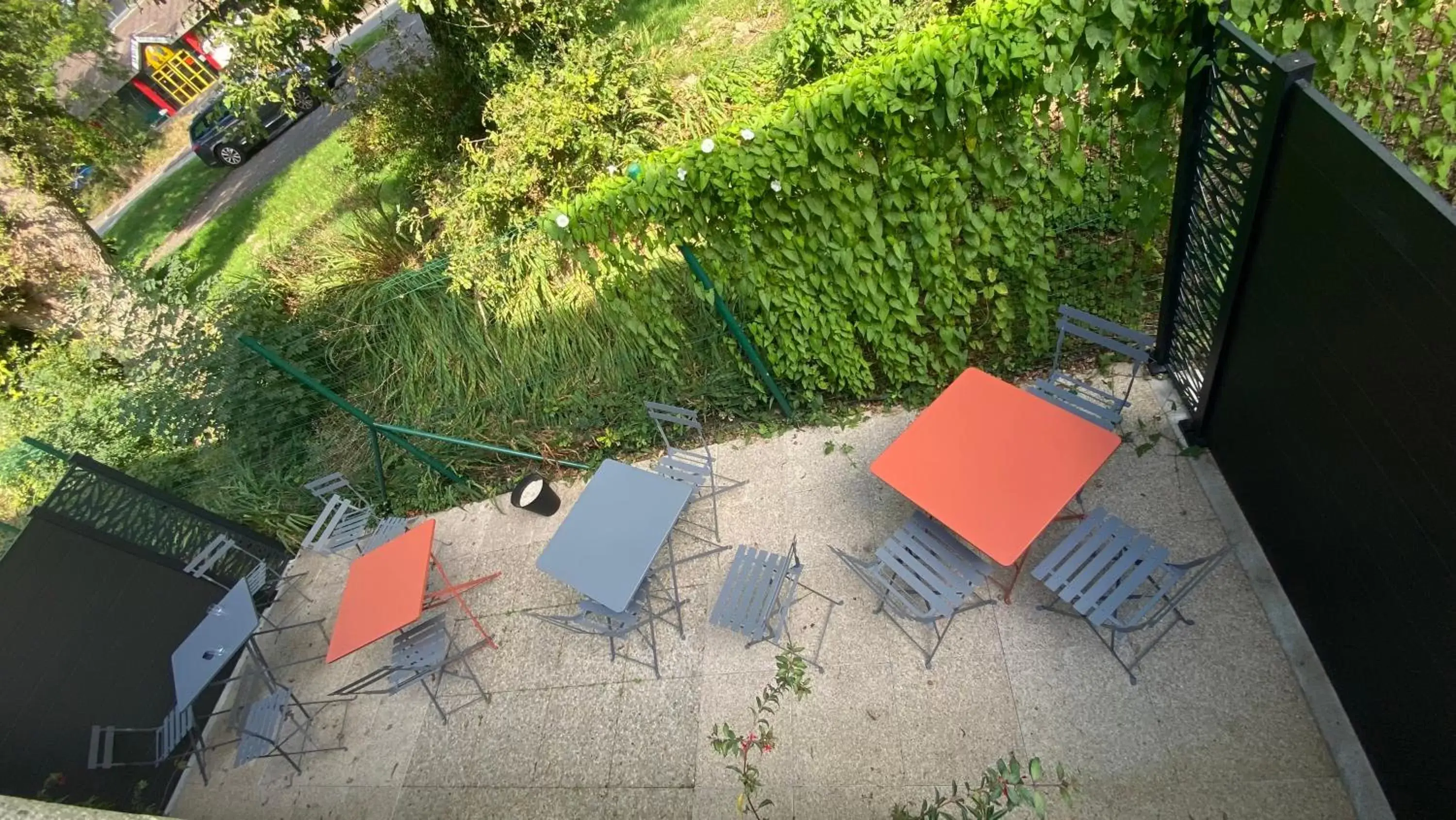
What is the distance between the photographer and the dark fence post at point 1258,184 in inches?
96.7

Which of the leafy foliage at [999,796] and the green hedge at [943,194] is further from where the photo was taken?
the green hedge at [943,194]

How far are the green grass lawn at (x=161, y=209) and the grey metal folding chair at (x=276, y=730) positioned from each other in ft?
48.5

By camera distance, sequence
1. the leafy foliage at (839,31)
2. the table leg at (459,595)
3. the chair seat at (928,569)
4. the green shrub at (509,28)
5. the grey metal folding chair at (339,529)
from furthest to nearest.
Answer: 1. the green shrub at (509,28)
2. the leafy foliage at (839,31)
3. the grey metal folding chair at (339,529)
4. the table leg at (459,595)
5. the chair seat at (928,569)

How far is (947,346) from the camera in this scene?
14.4 ft

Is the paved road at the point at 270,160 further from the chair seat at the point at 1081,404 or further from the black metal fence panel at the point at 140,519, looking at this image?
the chair seat at the point at 1081,404

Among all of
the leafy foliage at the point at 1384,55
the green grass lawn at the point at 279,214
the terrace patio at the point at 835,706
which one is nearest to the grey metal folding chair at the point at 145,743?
the terrace patio at the point at 835,706

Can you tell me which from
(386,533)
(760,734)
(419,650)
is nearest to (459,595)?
(419,650)

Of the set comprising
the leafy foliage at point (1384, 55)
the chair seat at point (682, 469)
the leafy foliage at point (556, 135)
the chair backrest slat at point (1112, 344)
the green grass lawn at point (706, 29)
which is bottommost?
the chair seat at point (682, 469)

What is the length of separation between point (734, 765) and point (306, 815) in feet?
9.27

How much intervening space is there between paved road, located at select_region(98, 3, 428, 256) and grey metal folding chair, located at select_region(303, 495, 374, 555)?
1200 cm

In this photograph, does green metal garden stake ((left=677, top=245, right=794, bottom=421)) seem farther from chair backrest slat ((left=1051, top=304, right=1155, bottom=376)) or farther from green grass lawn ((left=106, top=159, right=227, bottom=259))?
green grass lawn ((left=106, top=159, right=227, bottom=259))

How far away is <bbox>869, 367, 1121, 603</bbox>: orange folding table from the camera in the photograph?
10.4 ft

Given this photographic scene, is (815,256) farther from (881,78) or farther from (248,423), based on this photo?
(248,423)

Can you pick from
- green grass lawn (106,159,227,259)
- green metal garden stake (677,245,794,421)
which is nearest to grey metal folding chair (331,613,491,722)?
green metal garden stake (677,245,794,421)
